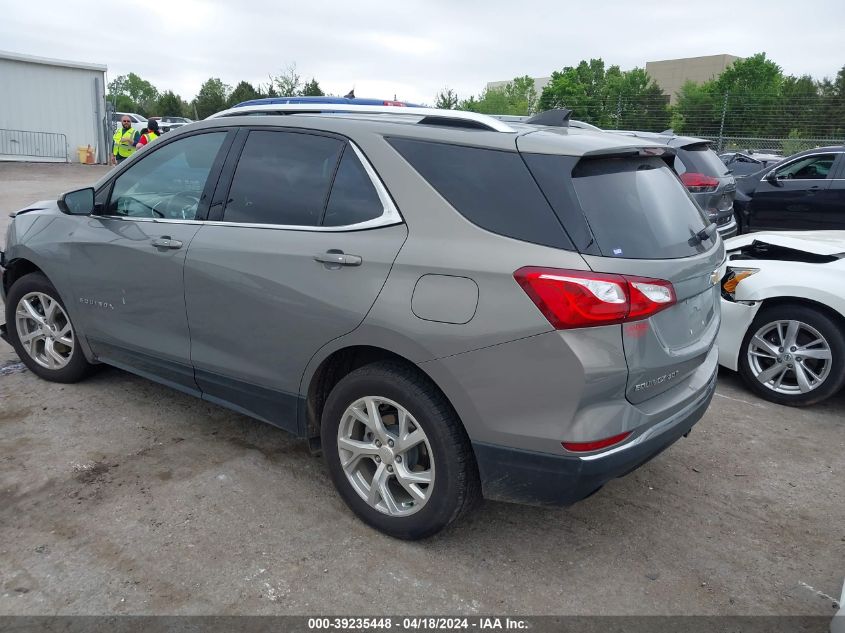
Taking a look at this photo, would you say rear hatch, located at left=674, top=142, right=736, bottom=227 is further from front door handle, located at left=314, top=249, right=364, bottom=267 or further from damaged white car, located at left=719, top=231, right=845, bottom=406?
front door handle, located at left=314, top=249, right=364, bottom=267

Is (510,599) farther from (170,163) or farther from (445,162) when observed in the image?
(170,163)

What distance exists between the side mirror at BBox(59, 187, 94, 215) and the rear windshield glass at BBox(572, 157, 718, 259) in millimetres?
2992

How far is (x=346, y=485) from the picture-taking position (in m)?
3.26

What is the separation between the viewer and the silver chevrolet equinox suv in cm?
263

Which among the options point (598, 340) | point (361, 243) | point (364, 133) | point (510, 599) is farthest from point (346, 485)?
point (364, 133)

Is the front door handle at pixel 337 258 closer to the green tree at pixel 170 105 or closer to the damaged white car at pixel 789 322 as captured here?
the damaged white car at pixel 789 322

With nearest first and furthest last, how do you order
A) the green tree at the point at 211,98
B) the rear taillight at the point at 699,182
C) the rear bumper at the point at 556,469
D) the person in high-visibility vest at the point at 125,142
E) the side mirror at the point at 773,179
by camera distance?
the rear bumper at the point at 556,469 < the rear taillight at the point at 699,182 < the side mirror at the point at 773,179 < the person in high-visibility vest at the point at 125,142 < the green tree at the point at 211,98

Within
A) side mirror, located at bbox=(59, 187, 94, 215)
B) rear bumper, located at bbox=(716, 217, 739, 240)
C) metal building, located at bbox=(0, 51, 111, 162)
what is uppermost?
metal building, located at bbox=(0, 51, 111, 162)

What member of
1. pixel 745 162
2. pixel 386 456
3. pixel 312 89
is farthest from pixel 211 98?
pixel 386 456

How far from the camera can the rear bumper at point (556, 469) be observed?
2.65 metres

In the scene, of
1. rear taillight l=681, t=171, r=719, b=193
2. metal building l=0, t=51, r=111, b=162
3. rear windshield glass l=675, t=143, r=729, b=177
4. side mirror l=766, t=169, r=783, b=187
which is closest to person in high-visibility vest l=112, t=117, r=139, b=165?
metal building l=0, t=51, r=111, b=162

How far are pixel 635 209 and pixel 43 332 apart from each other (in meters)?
3.84

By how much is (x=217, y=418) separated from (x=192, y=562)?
150 centimetres

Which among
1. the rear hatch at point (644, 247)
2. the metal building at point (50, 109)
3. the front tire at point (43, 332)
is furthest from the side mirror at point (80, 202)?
the metal building at point (50, 109)
